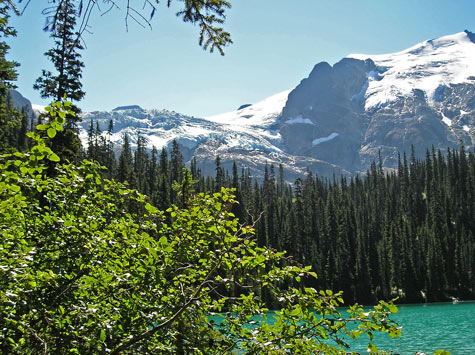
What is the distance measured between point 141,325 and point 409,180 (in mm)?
138919

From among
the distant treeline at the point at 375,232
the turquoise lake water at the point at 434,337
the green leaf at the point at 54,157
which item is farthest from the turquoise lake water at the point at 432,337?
the distant treeline at the point at 375,232

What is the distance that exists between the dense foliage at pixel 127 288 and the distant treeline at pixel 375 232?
59.9 metres

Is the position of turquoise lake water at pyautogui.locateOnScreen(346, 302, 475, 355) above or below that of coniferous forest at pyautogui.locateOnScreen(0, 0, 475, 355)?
below

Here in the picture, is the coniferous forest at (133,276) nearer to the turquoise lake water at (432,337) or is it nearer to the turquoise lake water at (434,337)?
the turquoise lake water at (432,337)

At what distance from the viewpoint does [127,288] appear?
4.88 metres

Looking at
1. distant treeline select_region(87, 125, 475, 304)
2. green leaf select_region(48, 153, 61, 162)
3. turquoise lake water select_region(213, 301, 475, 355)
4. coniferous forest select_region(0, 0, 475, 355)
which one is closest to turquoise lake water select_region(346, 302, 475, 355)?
turquoise lake water select_region(213, 301, 475, 355)

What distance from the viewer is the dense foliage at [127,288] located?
4.30 m

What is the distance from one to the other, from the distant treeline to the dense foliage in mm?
59925

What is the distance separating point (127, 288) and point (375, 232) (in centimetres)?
9858

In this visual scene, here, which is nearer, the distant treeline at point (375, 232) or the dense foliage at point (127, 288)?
the dense foliage at point (127, 288)

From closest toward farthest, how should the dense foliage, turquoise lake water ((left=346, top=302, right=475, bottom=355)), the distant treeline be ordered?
the dense foliage, turquoise lake water ((left=346, top=302, right=475, bottom=355)), the distant treeline

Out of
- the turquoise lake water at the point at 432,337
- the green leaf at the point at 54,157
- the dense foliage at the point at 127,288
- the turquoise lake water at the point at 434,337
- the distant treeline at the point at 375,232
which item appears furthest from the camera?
the distant treeline at the point at 375,232

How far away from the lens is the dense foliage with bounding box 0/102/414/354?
14.1ft

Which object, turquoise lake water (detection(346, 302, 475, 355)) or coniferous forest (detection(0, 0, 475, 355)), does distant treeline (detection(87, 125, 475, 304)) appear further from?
coniferous forest (detection(0, 0, 475, 355))
